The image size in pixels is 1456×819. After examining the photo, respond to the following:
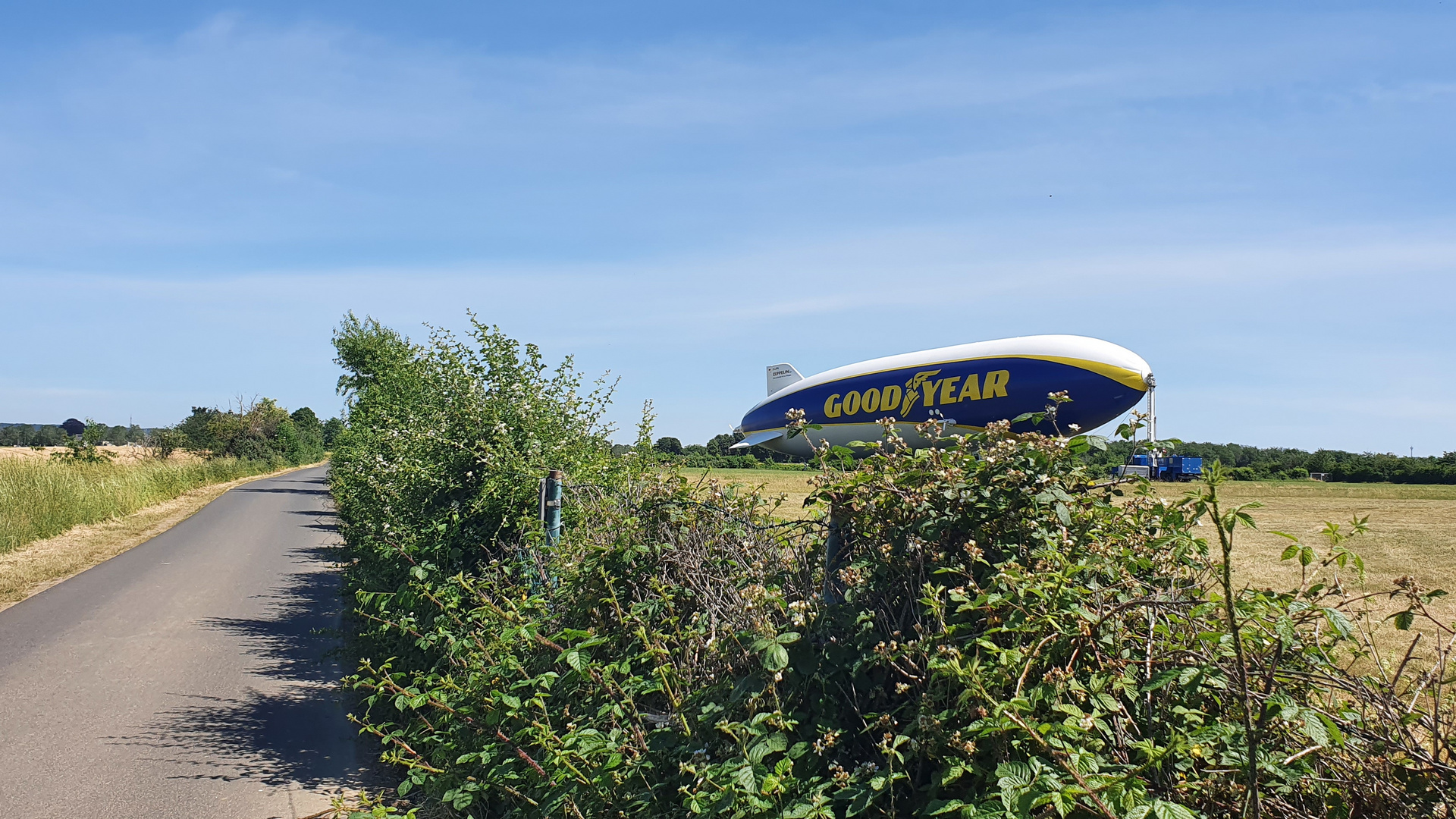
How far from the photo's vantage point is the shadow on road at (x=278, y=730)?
17.5 ft

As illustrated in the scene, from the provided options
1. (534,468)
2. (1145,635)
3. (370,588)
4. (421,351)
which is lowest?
(370,588)

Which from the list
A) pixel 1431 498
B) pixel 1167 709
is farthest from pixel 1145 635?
pixel 1431 498

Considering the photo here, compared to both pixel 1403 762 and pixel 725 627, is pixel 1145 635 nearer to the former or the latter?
pixel 1403 762

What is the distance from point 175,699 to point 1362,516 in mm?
18567

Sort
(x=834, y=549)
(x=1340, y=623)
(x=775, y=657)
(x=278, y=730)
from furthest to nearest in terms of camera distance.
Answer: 1. (x=278, y=730)
2. (x=834, y=549)
3. (x=775, y=657)
4. (x=1340, y=623)

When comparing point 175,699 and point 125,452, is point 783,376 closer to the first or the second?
point 125,452

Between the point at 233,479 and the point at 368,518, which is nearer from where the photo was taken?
the point at 368,518

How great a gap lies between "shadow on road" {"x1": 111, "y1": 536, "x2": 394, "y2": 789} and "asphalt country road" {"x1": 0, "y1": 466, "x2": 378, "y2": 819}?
0.02m

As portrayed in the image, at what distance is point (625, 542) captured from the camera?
4.03 meters

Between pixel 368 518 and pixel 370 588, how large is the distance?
1327 millimetres

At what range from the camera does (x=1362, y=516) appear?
54.1ft

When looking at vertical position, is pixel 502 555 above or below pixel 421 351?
below

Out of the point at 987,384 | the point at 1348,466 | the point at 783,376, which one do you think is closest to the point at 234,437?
the point at 783,376

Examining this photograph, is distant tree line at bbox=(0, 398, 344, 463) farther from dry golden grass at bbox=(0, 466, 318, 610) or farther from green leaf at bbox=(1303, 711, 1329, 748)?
green leaf at bbox=(1303, 711, 1329, 748)
